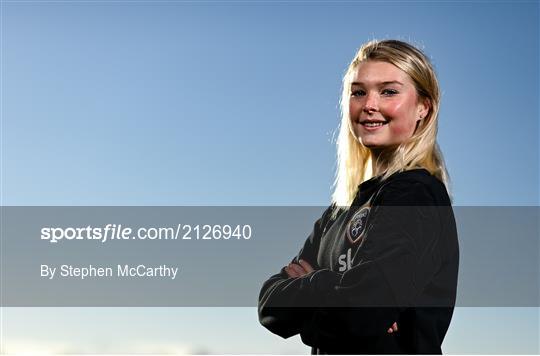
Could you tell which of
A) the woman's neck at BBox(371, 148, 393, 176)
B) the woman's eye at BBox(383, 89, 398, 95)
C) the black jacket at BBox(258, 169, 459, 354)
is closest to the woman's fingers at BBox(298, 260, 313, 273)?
the black jacket at BBox(258, 169, 459, 354)

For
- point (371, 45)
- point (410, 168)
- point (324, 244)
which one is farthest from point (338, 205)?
point (371, 45)

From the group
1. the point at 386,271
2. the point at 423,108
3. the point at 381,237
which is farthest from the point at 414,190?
the point at 423,108

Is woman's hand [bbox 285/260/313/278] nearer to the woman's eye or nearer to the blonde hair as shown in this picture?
the blonde hair

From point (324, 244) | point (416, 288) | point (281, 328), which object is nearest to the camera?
point (416, 288)

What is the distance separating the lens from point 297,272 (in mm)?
3811

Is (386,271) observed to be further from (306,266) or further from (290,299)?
(306,266)

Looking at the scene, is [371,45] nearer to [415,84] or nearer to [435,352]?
[415,84]

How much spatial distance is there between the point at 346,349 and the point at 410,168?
3.25ft

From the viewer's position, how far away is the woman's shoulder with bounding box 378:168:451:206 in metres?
3.23

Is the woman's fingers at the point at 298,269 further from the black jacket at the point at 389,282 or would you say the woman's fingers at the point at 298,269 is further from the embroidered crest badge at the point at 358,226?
the embroidered crest badge at the point at 358,226

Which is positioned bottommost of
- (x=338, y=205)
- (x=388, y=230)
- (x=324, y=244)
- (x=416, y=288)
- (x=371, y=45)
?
(x=416, y=288)

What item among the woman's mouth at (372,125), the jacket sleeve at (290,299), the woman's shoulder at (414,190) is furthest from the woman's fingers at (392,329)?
the woman's mouth at (372,125)

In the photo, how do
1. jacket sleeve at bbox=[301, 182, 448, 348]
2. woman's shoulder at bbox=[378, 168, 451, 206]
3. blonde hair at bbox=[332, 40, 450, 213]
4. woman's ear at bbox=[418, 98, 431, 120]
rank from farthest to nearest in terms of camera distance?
woman's ear at bbox=[418, 98, 431, 120], blonde hair at bbox=[332, 40, 450, 213], woman's shoulder at bbox=[378, 168, 451, 206], jacket sleeve at bbox=[301, 182, 448, 348]

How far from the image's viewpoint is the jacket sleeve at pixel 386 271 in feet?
9.87
